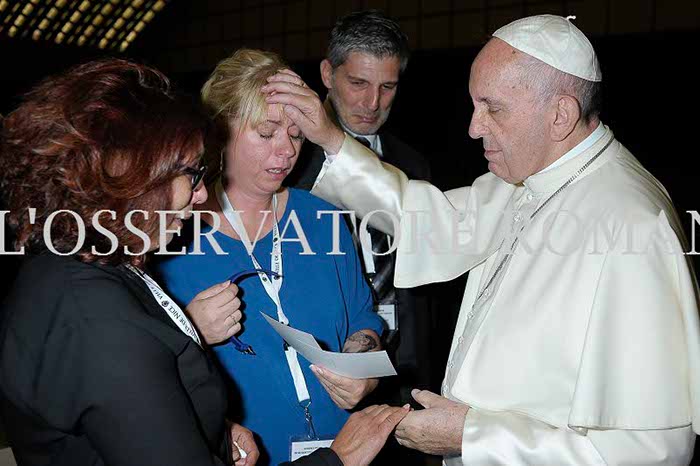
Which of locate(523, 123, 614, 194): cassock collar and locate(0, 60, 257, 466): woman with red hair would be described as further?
locate(523, 123, 614, 194): cassock collar

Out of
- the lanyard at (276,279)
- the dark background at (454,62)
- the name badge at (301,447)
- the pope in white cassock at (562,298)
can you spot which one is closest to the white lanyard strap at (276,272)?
the lanyard at (276,279)

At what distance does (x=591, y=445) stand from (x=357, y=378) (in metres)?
0.66

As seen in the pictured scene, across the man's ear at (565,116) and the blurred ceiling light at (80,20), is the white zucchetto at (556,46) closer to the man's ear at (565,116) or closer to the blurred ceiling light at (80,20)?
the man's ear at (565,116)

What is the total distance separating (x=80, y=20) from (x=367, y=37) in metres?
6.21

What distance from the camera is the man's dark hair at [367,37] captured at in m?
3.22

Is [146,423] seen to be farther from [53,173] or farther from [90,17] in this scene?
[90,17]

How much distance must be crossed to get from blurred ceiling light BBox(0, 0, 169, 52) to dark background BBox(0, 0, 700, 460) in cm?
20

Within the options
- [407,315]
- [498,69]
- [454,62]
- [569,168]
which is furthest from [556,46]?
[454,62]

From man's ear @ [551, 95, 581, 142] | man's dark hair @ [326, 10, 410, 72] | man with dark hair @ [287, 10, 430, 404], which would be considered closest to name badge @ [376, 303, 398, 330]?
man with dark hair @ [287, 10, 430, 404]

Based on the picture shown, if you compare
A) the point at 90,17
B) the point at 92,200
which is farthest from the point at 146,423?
the point at 90,17

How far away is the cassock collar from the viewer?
1972 millimetres

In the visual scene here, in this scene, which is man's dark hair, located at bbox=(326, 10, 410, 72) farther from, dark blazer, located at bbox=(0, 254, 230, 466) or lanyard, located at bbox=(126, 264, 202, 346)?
dark blazer, located at bbox=(0, 254, 230, 466)

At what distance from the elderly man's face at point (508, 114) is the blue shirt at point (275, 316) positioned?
2.25 feet

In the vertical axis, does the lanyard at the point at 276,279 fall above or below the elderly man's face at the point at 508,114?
below
